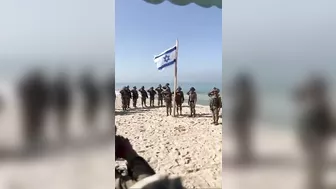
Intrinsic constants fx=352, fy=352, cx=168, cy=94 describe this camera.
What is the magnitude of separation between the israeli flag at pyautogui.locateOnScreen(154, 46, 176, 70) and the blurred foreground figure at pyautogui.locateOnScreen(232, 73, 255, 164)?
0.32 m

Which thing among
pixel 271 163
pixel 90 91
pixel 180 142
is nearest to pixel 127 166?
pixel 180 142

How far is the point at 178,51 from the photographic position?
65.4 inches

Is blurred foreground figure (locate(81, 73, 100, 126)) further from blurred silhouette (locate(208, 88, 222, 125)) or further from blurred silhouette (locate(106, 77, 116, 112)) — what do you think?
blurred silhouette (locate(208, 88, 222, 125))

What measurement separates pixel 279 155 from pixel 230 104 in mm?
353

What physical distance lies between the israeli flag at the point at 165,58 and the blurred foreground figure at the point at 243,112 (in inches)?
12.7

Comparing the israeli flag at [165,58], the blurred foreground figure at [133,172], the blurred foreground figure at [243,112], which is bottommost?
the blurred foreground figure at [133,172]

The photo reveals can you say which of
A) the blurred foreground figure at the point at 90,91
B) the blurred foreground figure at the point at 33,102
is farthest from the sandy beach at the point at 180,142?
the blurred foreground figure at the point at 33,102

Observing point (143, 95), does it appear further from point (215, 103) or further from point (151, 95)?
point (215, 103)

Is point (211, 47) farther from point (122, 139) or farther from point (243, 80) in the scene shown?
point (122, 139)

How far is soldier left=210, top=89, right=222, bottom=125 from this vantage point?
5.42 ft

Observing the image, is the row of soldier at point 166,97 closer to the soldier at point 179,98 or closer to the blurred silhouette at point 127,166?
the soldier at point 179,98

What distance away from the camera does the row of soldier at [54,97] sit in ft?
5.23

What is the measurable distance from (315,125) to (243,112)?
14.5 inches

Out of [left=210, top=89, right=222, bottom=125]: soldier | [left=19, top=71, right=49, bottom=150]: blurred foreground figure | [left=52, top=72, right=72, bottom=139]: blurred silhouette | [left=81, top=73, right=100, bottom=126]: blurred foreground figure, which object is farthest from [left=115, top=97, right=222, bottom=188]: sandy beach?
[left=19, top=71, right=49, bottom=150]: blurred foreground figure
